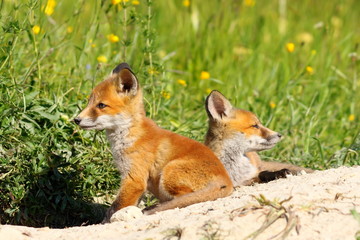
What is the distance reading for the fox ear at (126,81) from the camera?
5898 mm

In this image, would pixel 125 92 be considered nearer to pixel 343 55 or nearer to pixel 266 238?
pixel 266 238

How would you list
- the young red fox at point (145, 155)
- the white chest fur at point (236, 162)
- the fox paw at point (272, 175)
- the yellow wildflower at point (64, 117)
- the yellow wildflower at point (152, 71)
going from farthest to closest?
the yellow wildflower at point (152, 71)
the white chest fur at point (236, 162)
the fox paw at point (272, 175)
the yellow wildflower at point (64, 117)
the young red fox at point (145, 155)

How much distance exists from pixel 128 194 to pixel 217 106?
1731 mm

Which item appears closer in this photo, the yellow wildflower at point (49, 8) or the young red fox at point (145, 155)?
the young red fox at point (145, 155)

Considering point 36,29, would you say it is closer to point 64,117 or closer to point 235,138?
point 64,117

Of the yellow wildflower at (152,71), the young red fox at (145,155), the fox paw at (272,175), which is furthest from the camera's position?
the yellow wildflower at (152,71)

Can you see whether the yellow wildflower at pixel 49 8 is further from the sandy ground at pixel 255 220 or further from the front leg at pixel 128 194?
the sandy ground at pixel 255 220

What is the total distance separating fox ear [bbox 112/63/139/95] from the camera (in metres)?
5.90

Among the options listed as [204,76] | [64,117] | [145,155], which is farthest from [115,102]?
[204,76]

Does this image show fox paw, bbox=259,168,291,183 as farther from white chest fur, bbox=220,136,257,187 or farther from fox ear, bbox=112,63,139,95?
fox ear, bbox=112,63,139,95

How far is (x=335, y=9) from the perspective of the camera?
12.0m

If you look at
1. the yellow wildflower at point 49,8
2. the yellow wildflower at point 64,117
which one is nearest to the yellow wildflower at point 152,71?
the yellow wildflower at point 64,117

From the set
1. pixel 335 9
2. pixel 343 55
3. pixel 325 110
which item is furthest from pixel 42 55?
pixel 335 9

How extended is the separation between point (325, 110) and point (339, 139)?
62cm
